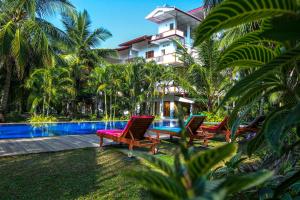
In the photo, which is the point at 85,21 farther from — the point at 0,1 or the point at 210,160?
the point at 210,160

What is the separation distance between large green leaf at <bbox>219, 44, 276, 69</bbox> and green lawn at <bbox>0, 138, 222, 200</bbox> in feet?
5.67

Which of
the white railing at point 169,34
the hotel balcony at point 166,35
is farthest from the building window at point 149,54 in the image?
the white railing at point 169,34

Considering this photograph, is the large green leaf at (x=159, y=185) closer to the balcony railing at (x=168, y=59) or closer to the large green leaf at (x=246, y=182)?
the large green leaf at (x=246, y=182)

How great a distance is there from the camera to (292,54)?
2.65ft

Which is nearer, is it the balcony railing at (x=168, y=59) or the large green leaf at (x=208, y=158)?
the large green leaf at (x=208, y=158)

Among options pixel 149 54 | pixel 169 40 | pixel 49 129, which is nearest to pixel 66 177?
pixel 49 129

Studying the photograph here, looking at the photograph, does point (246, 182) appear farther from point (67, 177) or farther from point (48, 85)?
point (48, 85)

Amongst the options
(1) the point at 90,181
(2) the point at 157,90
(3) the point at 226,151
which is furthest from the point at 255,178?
(2) the point at 157,90

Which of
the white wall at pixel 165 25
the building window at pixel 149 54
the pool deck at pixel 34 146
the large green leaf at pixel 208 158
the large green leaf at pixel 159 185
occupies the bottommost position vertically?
the pool deck at pixel 34 146

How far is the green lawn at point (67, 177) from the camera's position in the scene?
377 cm

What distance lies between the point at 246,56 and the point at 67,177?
4249mm

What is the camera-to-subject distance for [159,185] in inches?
20.1

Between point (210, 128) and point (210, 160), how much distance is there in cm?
966

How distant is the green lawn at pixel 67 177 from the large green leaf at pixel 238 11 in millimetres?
2132
